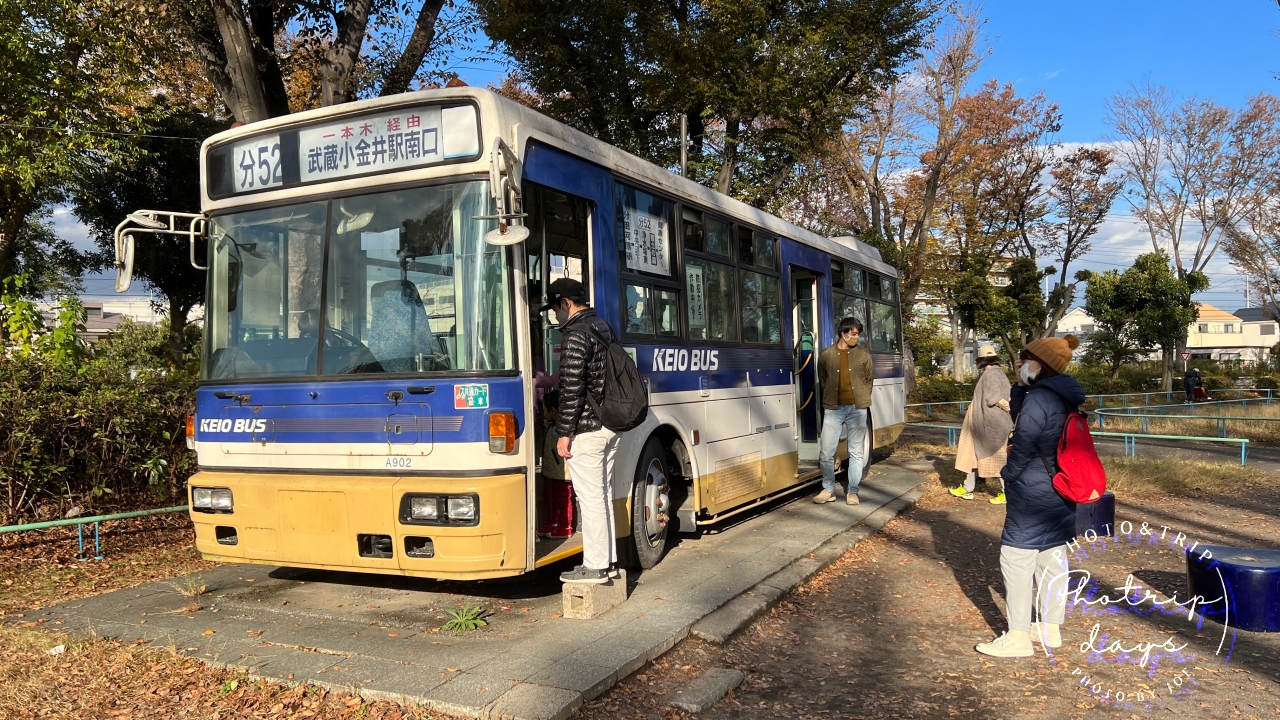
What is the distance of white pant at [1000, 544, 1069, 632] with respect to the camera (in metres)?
4.85

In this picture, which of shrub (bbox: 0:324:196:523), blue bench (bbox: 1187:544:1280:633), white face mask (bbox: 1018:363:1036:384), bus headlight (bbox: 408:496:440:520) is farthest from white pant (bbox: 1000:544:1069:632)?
shrub (bbox: 0:324:196:523)

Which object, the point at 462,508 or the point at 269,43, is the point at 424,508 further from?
the point at 269,43

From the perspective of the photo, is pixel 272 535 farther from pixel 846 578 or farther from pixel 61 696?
pixel 846 578

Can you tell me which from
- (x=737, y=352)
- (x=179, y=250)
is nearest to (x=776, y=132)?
(x=737, y=352)

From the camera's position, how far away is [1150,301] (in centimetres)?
3438

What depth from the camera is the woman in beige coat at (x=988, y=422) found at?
31.1ft

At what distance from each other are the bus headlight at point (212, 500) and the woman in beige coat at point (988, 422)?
7404 mm

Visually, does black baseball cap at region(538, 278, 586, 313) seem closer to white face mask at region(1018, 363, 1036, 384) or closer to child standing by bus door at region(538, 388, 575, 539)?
child standing by bus door at region(538, 388, 575, 539)

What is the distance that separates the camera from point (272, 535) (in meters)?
5.34

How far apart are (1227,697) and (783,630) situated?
2.40 m

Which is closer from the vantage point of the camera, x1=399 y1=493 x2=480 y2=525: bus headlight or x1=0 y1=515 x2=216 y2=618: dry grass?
x1=399 y1=493 x2=480 y2=525: bus headlight

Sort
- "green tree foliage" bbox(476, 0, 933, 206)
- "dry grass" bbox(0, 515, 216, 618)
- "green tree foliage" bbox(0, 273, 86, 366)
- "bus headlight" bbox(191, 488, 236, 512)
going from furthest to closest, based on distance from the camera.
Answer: "green tree foliage" bbox(476, 0, 933, 206) → "green tree foliage" bbox(0, 273, 86, 366) → "dry grass" bbox(0, 515, 216, 618) → "bus headlight" bbox(191, 488, 236, 512)

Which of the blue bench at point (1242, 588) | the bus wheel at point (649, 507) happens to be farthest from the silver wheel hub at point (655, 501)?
the blue bench at point (1242, 588)

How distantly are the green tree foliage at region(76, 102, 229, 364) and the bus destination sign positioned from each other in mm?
11753
